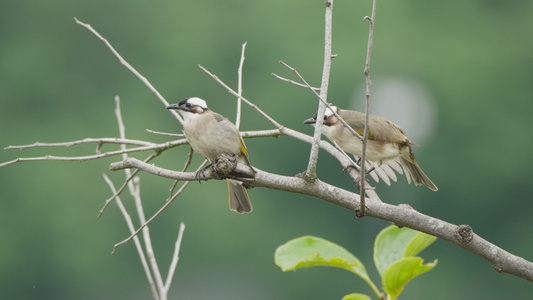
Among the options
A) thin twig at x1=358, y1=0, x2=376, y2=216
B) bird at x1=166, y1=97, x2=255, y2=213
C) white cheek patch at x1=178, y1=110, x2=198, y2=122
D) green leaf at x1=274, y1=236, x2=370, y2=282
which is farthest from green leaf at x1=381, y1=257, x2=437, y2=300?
white cheek patch at x1=178, y1=110, x2=198, y2=122

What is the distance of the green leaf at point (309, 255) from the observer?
3.09 metres

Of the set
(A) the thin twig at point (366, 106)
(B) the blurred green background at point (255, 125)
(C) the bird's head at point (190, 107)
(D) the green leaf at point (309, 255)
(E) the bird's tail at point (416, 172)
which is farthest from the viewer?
(B) the blurred green background at point (255, 125)

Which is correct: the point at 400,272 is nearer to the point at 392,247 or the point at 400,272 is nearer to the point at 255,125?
the point at 392,247

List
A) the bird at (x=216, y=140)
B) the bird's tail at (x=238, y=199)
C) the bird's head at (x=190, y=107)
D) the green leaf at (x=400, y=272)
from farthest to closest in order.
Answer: the bird's head at (x=190, y=107), the bird's tail at (x=238, y=199), the bird at (x=216, y=140), the green leaf at (x=400, y=272)

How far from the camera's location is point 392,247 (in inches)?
128

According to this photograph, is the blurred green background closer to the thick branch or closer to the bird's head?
the bird's head

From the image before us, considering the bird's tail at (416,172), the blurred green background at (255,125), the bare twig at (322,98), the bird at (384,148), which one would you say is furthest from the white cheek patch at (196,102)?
the blurred green background at (255,125)

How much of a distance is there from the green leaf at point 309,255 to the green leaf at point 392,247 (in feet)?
0.29

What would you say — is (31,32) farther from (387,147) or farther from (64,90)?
(387,147)

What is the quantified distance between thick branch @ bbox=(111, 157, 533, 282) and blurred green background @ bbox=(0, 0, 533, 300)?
2007 centimetres

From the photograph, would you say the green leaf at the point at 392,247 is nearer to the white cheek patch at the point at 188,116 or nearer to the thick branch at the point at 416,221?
the thick branch at the point at 416,221

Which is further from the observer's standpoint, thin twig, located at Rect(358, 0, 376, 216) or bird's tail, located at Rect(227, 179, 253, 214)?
Result: bird's tail, located at Rect(227, 179, 253, 214)

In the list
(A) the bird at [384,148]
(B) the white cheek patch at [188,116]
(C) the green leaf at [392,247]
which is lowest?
(C) the green leaf at [392,247]

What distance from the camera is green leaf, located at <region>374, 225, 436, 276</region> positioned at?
3207 mm
